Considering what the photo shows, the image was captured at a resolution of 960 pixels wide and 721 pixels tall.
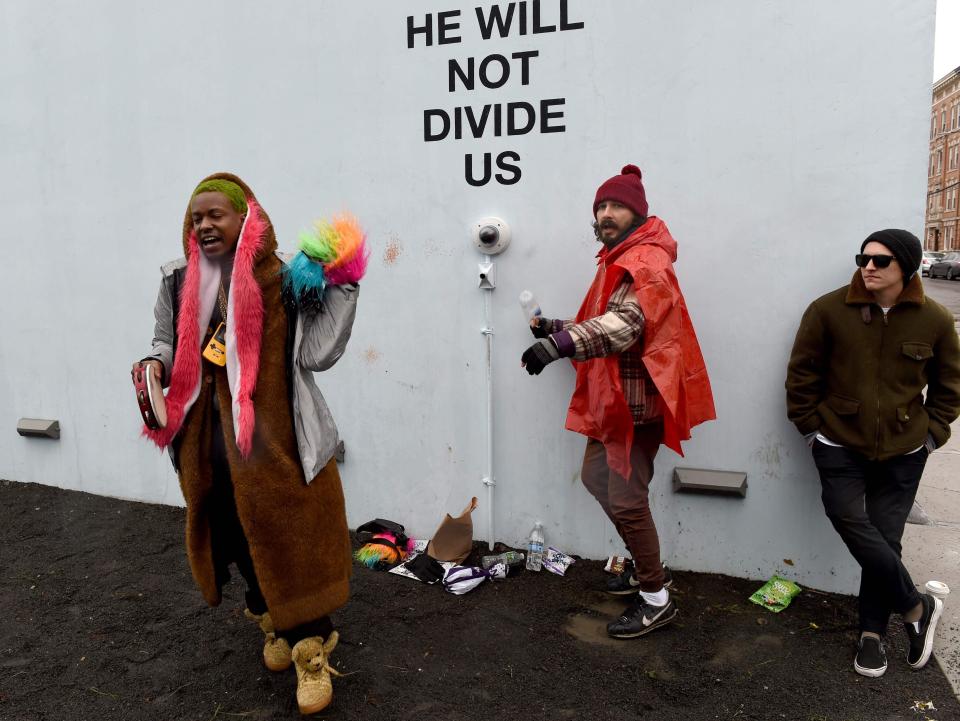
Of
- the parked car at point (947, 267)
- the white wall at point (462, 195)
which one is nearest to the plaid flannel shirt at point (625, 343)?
the white wall at point (462, 195)

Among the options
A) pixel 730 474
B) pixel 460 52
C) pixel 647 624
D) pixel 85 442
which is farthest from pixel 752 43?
pixel 85 442

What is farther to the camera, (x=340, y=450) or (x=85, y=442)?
(x=85, y=442)

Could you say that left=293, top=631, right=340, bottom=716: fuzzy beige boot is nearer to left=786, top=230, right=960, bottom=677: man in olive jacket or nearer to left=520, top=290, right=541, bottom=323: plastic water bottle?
left=520, top=290, right=541, bottom=323: plastic water bottle

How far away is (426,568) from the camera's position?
3734mm

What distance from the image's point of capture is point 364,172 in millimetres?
3945

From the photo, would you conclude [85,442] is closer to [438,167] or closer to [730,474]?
[438,167]

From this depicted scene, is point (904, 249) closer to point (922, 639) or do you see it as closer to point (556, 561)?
point (922, 639)

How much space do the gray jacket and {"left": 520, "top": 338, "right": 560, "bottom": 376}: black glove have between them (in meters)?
0.68

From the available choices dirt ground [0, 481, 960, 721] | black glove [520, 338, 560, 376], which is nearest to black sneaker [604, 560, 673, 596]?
dirt ground [0, 481, 960, 721]

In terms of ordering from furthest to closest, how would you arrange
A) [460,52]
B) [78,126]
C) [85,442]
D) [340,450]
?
1. [85,442]
2. [78,126]
3. [340,450]
4. [460,52]

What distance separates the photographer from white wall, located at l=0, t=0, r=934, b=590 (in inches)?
127

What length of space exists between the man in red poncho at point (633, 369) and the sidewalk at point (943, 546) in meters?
1.16

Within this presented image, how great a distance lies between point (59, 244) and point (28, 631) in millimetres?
2694

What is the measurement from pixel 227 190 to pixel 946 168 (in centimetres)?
7193
